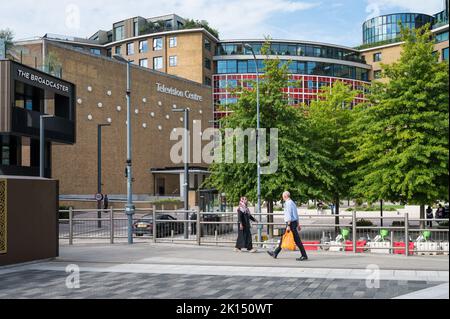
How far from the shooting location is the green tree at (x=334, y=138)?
1164 inches

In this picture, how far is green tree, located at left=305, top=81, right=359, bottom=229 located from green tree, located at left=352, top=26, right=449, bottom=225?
297 cm

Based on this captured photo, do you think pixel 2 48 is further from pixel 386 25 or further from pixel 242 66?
pixel 386 25

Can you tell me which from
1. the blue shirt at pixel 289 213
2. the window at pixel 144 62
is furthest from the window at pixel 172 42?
the blue shirt at pixel 289 213

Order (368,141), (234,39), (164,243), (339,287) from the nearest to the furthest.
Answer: (339,287) → (164,243) → (368,141) → (234,39)

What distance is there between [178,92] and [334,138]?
130ft

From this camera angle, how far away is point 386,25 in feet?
374

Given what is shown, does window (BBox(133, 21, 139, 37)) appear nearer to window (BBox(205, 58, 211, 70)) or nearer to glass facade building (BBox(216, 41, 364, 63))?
window (BBox(205, 58, 211, 70))

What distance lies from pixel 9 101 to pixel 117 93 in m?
25.1

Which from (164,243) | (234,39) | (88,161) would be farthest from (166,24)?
(164,243)

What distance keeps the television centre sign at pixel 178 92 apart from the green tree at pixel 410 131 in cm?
4162

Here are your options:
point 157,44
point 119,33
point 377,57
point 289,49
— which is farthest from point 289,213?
point 377,57

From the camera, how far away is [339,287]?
31.2 feet
